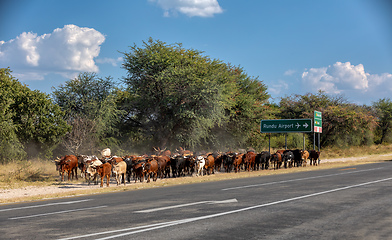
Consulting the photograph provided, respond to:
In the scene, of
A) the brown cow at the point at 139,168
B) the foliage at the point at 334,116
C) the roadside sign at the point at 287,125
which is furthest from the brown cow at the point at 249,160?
the foliage at the point at 334,116

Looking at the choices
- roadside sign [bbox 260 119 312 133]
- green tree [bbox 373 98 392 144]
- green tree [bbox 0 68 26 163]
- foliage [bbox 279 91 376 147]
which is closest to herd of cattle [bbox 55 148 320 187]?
roadside sign [bbox 260 119 312 133]

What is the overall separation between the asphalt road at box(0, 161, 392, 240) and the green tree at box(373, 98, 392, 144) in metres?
74.3

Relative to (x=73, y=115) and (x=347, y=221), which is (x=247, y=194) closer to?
(x=347, y=221)

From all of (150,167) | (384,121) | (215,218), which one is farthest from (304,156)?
(384,121)

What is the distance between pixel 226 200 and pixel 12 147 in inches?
879

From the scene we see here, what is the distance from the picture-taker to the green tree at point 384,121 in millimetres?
79706

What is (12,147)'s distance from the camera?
28.9m

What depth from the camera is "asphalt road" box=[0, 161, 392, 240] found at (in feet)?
24.1

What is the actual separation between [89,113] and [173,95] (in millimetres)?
8169

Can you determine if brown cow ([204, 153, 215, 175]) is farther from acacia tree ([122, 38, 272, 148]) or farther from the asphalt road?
the asphalt road

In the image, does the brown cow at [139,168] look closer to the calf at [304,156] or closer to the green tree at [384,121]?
the calf at [304,156]

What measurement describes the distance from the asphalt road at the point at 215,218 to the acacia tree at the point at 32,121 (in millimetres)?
21480

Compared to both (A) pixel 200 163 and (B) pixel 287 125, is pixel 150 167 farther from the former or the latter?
(B) pixel 287 125

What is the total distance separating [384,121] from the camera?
265 feet
